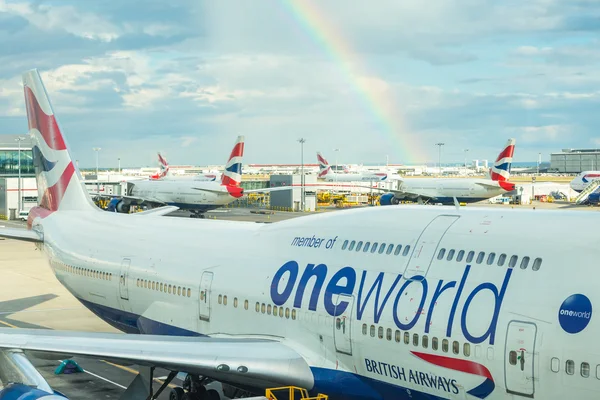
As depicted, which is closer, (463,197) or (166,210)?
(166,210)

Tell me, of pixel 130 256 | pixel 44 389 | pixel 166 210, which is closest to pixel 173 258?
pixel 130 256

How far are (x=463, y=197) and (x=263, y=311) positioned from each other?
105048 mm

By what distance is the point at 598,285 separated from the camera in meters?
13.8

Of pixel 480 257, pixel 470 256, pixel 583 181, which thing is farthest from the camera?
pixel 583 181

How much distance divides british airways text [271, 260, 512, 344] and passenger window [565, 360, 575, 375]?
1.53 m

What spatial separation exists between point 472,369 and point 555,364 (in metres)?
1.79

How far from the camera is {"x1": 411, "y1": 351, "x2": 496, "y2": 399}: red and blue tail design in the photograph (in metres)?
14.8

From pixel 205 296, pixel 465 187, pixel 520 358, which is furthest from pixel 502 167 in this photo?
pixel 520 358

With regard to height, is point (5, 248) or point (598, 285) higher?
point (598, 285)

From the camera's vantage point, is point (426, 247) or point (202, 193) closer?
point (426, 247)

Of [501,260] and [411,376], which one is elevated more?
[501,260]

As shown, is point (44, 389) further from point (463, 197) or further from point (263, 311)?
point (463, 197)

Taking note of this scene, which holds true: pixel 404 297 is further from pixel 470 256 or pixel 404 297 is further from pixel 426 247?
pixel 470 256

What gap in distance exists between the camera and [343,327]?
1791cm
